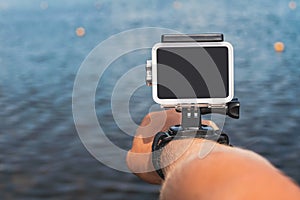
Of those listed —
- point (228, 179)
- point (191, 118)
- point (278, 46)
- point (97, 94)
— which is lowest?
point (97, 94)

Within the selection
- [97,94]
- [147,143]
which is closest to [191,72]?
[147,143]

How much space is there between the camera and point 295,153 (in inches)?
244

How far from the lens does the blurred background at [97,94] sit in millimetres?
5618

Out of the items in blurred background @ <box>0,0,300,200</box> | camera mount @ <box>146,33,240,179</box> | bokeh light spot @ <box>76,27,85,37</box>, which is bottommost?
blurred background @ <box>0,0,300,200</box>

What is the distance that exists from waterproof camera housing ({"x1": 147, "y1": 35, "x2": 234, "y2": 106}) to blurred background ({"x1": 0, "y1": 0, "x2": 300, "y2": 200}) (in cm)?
250

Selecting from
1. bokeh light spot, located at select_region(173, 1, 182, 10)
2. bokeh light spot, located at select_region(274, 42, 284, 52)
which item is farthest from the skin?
bokeh light spot, located at select_region(173, 1, 182, 10)

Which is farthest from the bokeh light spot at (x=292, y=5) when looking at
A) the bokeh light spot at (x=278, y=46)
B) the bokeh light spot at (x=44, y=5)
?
the bokeh light spot at (x=44, y=5)

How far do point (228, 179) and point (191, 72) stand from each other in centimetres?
100

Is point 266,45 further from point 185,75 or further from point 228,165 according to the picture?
point 228,165

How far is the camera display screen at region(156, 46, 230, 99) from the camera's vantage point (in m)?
1.89

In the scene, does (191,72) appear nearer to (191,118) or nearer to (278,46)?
(191,118)

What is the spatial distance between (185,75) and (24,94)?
717 cm

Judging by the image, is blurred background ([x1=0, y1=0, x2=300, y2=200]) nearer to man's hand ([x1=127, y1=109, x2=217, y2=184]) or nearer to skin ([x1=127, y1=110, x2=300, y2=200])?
man's hand ([x1=127, y1=109, x2=217, y2=184])

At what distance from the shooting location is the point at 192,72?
194 cm
